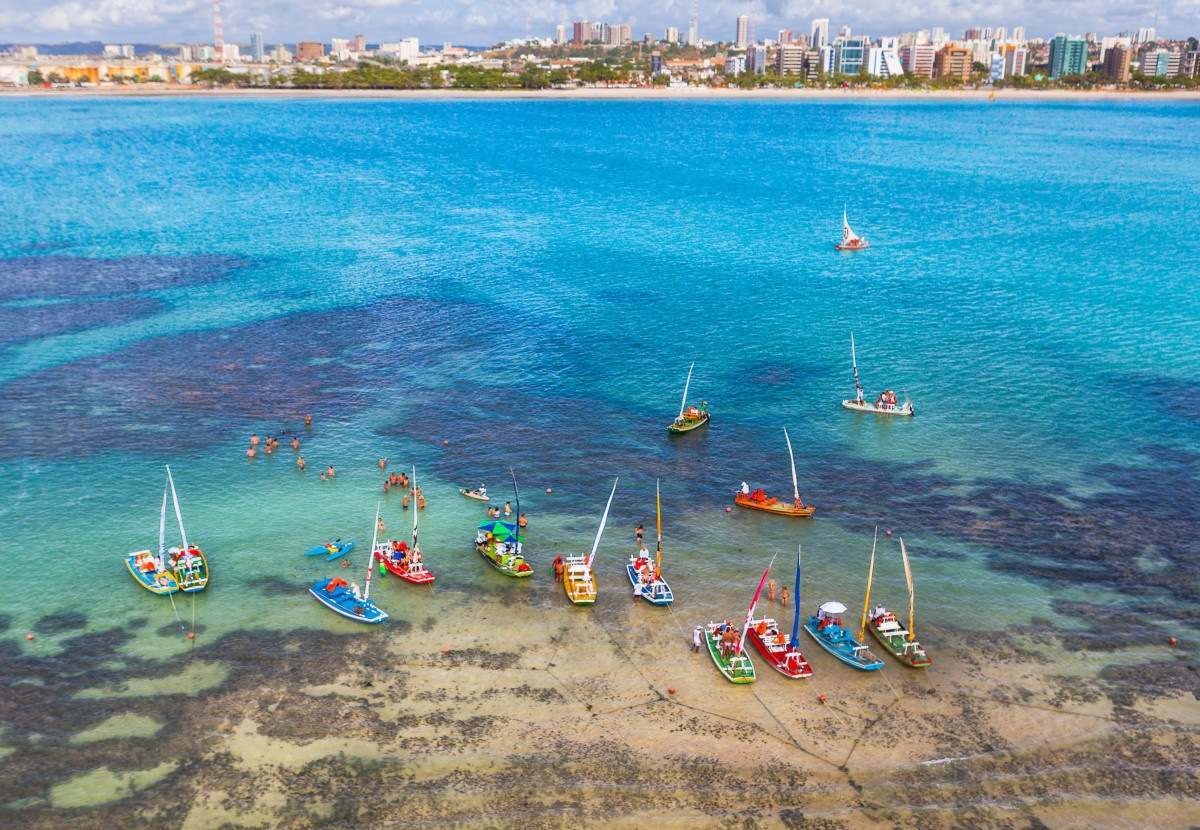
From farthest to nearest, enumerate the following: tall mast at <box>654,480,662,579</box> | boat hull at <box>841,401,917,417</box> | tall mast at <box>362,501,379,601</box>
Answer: boat hull at <box>841,401,917,417</box>
tall mast at <box>654,480,662,579</box>
tall mast at <box>362,501,379,601</box>

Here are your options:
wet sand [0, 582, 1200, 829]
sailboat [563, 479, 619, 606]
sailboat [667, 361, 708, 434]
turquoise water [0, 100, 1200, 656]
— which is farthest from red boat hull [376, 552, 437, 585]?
sailboat [667, 361, 708, 434]

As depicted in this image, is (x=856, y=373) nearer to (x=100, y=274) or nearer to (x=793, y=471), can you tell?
(x=793, y=471)

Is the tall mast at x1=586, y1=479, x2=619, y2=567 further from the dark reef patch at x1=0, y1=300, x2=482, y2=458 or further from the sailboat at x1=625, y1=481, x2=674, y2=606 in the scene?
the dark reef patch at x1=0, y1=300, x2=482, y2=458

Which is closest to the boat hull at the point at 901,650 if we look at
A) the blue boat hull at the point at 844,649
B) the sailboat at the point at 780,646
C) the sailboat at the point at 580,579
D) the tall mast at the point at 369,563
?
the blue boat hull at the point at 844,649

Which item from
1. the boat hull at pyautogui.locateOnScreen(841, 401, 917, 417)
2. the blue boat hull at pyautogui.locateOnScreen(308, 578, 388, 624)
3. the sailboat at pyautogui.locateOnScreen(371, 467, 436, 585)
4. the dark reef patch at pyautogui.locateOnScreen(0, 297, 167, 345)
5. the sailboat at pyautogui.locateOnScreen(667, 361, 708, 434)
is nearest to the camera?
the blue boat hull at pyautogui.locateOnScreen(308, 578, 388, 624)

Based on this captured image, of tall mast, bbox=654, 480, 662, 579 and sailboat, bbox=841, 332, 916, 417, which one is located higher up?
sailboat, bbox=841, 332, 916, 417

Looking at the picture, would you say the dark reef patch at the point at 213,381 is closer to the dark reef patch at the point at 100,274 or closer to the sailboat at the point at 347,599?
the dark reef patch at the point at 100,274
